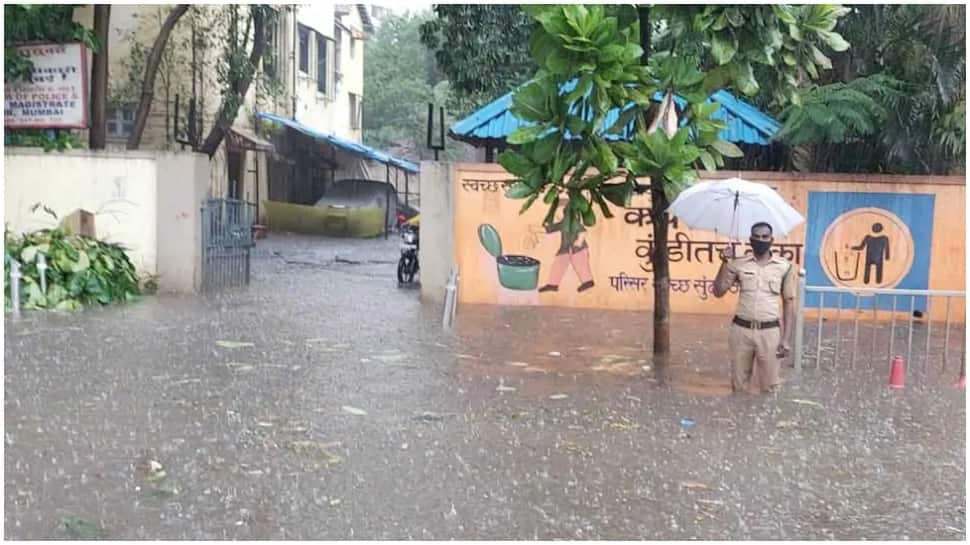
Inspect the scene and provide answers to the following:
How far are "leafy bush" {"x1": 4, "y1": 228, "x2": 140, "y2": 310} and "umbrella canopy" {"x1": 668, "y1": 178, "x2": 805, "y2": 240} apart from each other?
698 cm

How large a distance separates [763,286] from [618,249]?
5.11 metres

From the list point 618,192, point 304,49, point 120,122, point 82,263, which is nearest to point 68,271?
point 82,263

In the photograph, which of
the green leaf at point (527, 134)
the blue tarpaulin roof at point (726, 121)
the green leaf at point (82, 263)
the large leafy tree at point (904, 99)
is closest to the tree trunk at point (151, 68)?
the blue tarpaulin roof at point (726, 121)

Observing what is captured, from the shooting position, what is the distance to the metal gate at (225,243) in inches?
510

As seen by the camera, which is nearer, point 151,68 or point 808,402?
point 808,402

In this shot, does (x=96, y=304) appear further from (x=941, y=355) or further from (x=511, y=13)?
(x=941, y=355)

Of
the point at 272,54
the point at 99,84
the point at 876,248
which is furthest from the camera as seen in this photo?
the point at 272,54

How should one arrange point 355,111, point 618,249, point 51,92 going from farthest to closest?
point 355,111 < point 51,92 < point 618,249

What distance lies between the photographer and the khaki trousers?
294 inches

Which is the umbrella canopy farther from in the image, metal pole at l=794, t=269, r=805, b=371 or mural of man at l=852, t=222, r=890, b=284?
mural of man at l=852, t=222, r=890, b=284

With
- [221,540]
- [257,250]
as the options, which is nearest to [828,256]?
[221,540]

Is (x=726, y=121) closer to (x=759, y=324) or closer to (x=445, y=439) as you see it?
(x=759, y=324)

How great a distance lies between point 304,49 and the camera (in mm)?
30234

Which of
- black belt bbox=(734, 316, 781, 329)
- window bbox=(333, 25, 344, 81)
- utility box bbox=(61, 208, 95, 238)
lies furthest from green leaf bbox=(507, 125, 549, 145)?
window bbox=(333, 25, 344, 81)
